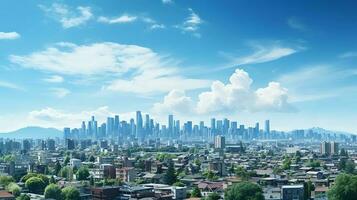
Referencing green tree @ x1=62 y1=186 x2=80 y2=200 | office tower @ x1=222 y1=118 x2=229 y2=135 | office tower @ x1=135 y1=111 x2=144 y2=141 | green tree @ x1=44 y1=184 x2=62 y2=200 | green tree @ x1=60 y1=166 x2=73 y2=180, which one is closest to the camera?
green tree @ x1=62 y1=186 x2=80 y2=200

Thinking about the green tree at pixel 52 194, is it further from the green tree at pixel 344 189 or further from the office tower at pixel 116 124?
the office tower at pixel 116 124

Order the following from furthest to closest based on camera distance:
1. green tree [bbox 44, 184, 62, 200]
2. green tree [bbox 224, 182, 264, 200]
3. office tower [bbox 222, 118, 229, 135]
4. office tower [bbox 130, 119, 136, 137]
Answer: office tower [bbox 222, 118, 229, 135], office tower [bbox 130, 119, 136, 137], green tree [bbox 44, 184, 62, 200], green tree [bbox 224, 182, 264, 200]

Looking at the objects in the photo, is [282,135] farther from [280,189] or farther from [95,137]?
[280,189]

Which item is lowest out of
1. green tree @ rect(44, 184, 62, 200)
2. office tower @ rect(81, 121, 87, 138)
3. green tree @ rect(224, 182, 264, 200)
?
green tree @ rect(44, 184, 62, 200)

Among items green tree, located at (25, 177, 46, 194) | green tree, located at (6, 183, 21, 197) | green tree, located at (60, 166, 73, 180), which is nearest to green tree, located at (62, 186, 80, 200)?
green tree, located at (6, 183, 21, 197)

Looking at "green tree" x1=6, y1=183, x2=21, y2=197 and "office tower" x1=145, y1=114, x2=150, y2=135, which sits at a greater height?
"office tower" x1=145, y1=114, x2=150, y2=135

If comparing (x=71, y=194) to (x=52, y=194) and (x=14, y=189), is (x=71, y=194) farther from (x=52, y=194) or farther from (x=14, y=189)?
(x=14, y=189)

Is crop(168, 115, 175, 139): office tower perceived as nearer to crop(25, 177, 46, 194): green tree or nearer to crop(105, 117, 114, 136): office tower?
crop(105, 117, 114, 136): office tower

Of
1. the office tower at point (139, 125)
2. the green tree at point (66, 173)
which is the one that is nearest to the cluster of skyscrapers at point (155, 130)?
the office tower at point (139, 125)
